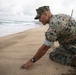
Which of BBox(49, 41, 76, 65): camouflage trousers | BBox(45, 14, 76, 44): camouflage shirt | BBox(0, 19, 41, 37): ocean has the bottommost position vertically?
BBox(0, 19, 41, 37): ocean

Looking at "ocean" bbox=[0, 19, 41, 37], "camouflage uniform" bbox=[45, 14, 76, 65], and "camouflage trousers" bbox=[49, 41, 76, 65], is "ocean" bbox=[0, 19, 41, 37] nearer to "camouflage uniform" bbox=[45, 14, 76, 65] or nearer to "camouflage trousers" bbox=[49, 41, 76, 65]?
"camouflage trousers" bbox=[49, 41, 76, 65]

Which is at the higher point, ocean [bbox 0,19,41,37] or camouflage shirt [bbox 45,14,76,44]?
camouflage shirt [bbox 45,14,76,44]

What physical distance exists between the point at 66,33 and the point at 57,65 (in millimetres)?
747

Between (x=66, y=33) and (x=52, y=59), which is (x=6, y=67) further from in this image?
(x=66, y=33)

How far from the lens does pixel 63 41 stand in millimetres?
4859

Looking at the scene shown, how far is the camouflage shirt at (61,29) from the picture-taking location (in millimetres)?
4375

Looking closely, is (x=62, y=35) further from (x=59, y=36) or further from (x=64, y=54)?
(x=64, y=54)

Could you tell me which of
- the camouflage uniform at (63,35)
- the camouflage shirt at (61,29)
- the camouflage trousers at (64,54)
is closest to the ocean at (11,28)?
the camouflage trousers at (64,54)

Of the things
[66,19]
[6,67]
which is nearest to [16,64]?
[6,67]

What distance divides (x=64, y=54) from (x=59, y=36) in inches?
22.4

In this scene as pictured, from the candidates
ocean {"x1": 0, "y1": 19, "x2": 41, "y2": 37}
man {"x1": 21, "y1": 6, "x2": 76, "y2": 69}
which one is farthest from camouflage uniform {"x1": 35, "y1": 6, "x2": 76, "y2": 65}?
ocean {"x1": 0, "y1": 19, "x2": 41, "y2": 37}

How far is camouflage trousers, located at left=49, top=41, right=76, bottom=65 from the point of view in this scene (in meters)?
4.91

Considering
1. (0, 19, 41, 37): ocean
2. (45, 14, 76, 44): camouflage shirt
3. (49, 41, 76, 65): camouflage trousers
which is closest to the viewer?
(45, 14, 76, 44): camouflage shirt

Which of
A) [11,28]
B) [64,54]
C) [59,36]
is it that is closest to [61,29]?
[59,36]
